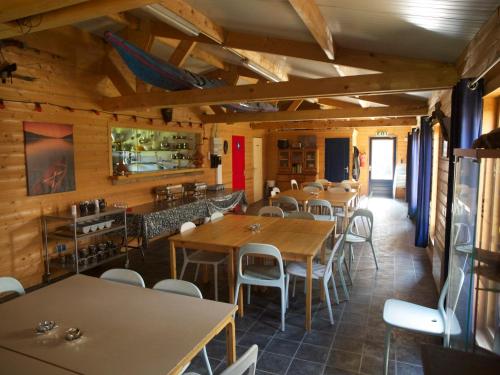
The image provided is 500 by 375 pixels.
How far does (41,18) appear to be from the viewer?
8.20 ft

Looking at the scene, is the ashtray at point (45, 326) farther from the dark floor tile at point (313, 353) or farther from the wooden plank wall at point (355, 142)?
the wooden plank wall at point (355, 142)

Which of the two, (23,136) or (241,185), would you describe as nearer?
(23,136)

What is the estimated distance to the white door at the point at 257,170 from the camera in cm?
1095

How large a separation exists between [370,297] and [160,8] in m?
3.60

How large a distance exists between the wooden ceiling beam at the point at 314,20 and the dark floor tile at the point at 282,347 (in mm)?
2589

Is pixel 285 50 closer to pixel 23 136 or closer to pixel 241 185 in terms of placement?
pixel 23 136

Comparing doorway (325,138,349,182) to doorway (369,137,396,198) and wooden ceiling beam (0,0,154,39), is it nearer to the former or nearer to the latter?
doorway (369,137,396,198)

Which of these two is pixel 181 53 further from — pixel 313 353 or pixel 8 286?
pixel 313 353

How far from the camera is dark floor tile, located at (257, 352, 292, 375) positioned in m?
2.57

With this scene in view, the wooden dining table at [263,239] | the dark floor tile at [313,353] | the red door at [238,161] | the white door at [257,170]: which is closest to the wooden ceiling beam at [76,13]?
the wooden dining table at [263,239]

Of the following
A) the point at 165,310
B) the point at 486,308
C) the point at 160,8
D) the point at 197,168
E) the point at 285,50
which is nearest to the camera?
the point at 165,310

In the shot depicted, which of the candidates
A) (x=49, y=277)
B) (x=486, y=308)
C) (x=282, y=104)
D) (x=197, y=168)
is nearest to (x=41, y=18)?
(x=49, y=277)

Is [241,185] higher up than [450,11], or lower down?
lower down

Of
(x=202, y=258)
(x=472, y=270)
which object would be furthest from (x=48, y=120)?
(x=472, y=270)
